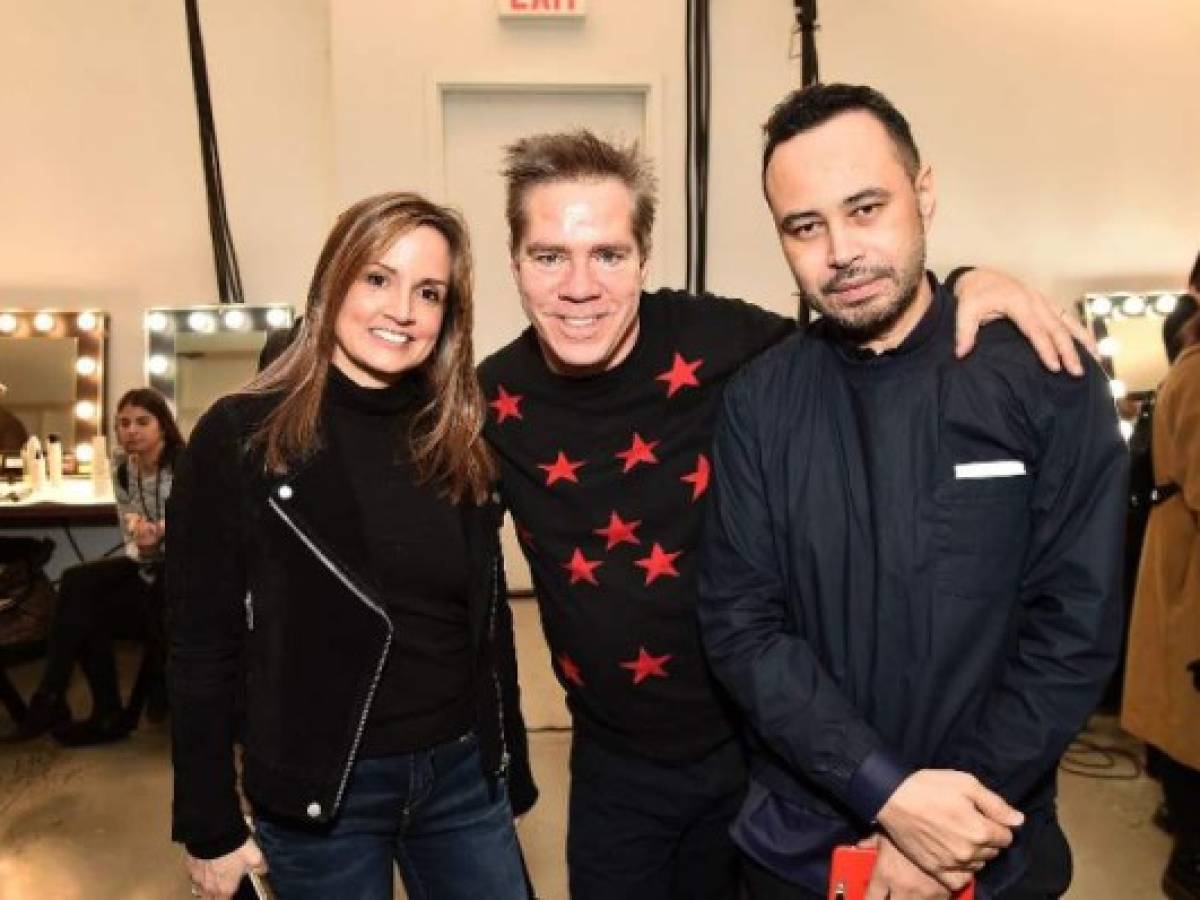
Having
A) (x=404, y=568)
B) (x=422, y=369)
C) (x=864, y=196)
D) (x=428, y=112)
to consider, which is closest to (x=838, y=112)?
(x=864, y=196)

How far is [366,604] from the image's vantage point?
1324mm

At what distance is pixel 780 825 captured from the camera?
1.26 metres

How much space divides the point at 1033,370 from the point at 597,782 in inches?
36.0

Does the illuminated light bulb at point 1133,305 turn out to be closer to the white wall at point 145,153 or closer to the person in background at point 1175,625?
the person in background at point 1175,625

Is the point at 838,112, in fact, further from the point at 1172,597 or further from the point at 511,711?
the point at 1172,597

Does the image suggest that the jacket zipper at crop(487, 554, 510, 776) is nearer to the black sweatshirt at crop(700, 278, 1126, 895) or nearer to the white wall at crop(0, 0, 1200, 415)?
the black sweatshirt at crop(700, 278, 1126, 895)

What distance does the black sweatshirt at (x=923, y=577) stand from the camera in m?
1.12

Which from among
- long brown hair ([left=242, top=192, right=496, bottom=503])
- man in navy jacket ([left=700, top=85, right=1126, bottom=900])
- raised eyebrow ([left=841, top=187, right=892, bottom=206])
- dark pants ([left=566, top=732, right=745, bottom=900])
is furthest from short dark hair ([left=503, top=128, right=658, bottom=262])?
dark pants ([left=566, top=732, right=745, bottom=900])

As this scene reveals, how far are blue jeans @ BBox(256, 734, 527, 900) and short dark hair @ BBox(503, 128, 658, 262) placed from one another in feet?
2.67

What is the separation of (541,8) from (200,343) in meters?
2.18

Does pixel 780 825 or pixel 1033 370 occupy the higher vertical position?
pixel 1033 370

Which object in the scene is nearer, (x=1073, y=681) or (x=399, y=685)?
(x=1073, y=681)

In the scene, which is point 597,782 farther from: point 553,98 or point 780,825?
point 553,98

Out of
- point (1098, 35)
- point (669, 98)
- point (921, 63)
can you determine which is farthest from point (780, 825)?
point (1098, 35)
